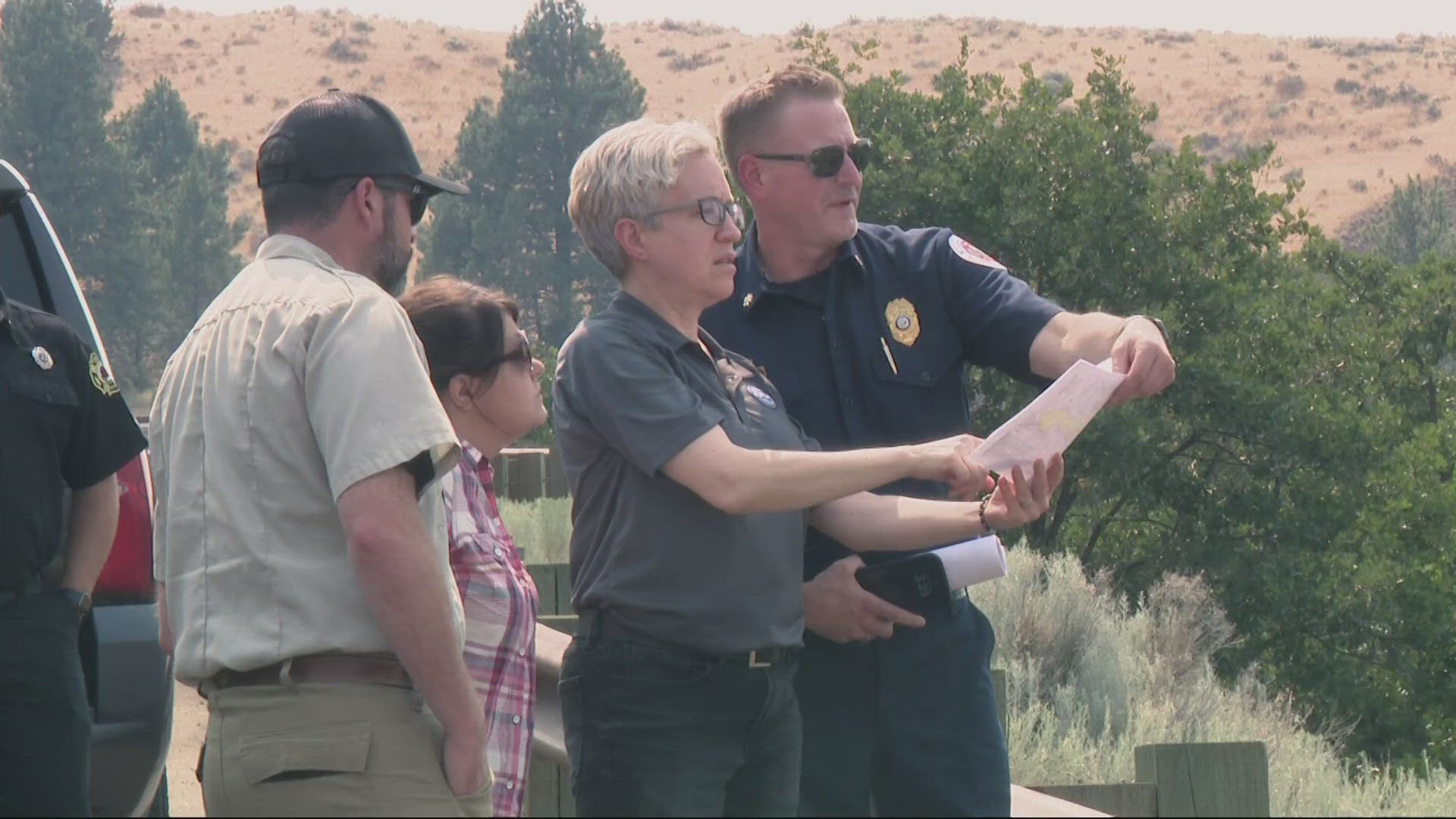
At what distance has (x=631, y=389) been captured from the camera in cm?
335

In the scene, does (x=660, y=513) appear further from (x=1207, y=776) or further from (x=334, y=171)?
(x=1207, y=776)

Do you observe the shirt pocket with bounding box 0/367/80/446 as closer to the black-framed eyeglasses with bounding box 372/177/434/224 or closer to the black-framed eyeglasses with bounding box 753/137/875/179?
the black-framed eyeglasses with bounding box 372/177/434/224

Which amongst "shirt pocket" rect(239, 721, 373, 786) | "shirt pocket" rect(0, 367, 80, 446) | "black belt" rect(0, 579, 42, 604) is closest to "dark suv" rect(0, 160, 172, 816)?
"shirt pocket" rect(0, 367, 80, 446)

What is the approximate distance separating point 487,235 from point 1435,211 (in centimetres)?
2698

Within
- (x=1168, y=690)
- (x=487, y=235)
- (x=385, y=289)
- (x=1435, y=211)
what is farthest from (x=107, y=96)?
(x=385, y=289)

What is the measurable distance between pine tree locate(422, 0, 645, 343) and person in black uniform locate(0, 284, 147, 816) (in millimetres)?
55008

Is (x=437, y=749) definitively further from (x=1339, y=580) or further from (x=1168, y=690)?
(x=1339, y=580)

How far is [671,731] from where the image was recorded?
3.30m

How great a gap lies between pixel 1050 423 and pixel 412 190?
1195 mm

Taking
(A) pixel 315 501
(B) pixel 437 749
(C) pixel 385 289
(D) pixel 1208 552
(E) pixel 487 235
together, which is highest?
(C) pixel 385 289

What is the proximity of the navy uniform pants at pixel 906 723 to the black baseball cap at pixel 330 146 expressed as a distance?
1.33m

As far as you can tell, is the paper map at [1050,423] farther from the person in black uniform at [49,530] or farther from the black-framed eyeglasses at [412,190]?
the person in black uniform at [49,530]

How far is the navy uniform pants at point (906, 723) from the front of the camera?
3.82 metres

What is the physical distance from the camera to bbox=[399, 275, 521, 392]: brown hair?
12.2ft
